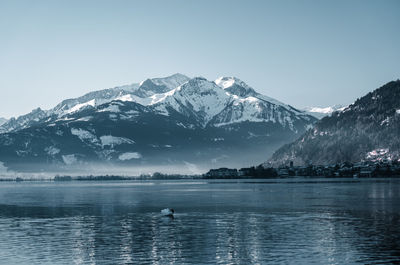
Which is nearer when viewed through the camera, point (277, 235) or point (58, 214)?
point (277, 235)

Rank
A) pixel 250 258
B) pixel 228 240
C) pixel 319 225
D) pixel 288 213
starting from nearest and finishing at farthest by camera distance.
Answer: pixel 250 258, pixel 228 240, pixel 319 225, pixel 288 213

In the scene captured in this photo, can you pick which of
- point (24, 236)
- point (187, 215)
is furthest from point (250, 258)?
point (187, 215)

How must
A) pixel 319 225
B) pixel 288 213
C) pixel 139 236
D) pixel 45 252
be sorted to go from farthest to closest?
pixel 288 213
pixel 319 225
pixel 139 236
pixel 45 252

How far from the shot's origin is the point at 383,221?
11025 cm

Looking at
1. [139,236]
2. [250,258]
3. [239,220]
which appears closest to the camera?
[250,258]

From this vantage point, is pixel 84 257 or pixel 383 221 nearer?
pixel 84 257

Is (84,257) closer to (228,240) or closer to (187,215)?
(228,240)

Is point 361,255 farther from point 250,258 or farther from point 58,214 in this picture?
point 58,214

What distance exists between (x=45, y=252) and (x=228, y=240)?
2744 cm

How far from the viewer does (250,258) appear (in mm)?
73312

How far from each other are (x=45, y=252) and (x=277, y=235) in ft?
120

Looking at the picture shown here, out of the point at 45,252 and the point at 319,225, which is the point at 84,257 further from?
the point at 319,225

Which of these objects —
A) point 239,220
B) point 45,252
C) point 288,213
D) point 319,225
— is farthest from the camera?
point 288,213

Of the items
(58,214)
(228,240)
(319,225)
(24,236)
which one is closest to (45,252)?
(24,236)
